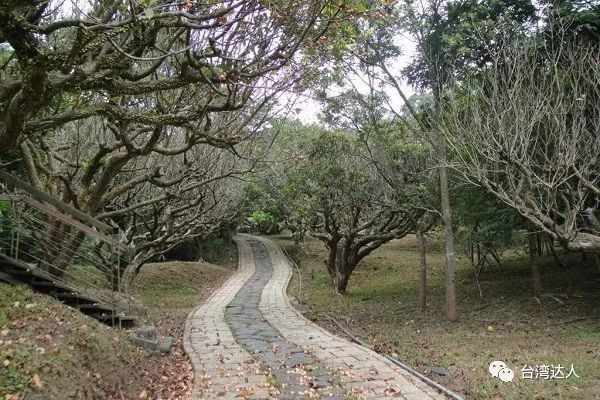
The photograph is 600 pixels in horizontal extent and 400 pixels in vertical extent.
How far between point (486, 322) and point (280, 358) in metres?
5.87

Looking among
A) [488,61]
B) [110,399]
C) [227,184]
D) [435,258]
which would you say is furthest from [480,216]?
[435,258]

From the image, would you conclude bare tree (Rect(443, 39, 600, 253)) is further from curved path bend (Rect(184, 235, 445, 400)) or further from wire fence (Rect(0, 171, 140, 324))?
wire fence (Rect(0, 171, 140, 324))

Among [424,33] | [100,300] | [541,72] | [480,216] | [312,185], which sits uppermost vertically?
[424,33]

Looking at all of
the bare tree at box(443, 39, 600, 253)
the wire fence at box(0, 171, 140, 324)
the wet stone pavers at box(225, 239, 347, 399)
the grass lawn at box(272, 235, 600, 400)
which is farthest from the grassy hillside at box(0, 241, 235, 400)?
the bare tree at box(443, 39, 600, 253)

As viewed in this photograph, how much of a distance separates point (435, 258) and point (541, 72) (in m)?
17.7

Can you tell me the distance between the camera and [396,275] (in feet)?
69.8

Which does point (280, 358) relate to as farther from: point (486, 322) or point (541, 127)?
point (541, 127)

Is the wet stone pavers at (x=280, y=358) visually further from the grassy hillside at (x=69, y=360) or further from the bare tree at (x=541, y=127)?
the bare tree at (x=541, y=127)

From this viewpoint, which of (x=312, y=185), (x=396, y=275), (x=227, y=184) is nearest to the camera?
(x=312, y=185)

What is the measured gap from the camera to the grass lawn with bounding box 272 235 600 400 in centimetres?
701

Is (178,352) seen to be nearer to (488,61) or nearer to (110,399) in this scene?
(110,399)

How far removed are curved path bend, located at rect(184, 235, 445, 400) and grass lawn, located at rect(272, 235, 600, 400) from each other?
2.40 ft

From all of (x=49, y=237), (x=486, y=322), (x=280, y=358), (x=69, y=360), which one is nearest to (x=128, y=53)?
(x=69, y=360)

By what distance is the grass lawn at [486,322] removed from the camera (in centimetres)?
701
